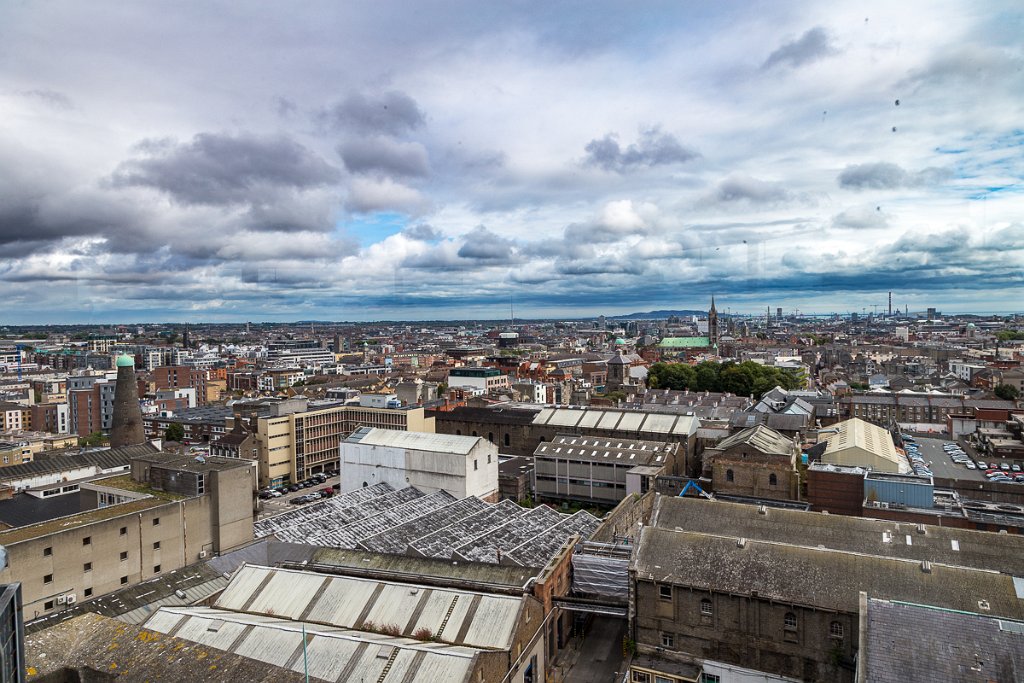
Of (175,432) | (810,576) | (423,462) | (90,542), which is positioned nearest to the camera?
(810,576)

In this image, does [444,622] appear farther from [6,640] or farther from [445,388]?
[445,388]

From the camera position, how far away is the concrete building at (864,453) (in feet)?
153

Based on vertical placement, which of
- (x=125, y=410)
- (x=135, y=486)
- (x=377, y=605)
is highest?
(x=125, y=410)

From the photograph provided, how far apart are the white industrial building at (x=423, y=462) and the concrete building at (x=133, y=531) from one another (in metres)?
17.3

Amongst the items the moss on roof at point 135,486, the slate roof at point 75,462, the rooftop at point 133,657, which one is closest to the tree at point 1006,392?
the moss on roof at point 135,486

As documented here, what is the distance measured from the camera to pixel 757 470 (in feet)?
163

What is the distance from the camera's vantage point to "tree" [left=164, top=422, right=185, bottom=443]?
79.6m

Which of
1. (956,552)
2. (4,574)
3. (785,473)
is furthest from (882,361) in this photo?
(4,574)

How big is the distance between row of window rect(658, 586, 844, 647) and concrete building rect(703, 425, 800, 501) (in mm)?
23483

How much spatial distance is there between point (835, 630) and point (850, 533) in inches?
387

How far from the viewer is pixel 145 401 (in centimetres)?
10012

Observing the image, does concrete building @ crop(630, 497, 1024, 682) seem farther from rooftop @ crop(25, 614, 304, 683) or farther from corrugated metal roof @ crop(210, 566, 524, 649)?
rooftop @ crop(25, 614, 304, 683)

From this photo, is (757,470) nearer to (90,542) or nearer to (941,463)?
(941,463)

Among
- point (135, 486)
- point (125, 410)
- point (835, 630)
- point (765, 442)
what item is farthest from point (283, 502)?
point (835, 630)
